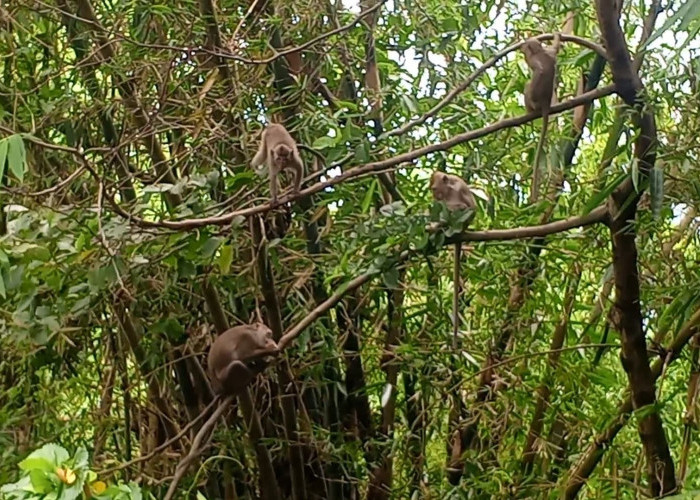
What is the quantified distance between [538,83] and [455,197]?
0.77 feet

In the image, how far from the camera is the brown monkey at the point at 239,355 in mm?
1471

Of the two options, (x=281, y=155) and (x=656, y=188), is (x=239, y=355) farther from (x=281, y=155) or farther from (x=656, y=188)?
(x=656, y=188)

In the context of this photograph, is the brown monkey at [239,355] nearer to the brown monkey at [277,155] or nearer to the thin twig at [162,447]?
the thin twig at [162,447]

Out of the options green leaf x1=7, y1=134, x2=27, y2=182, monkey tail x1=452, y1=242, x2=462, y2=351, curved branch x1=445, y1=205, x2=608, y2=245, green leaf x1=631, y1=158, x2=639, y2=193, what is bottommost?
monkey tail x1=452, y1=242, x2=462, y2=351

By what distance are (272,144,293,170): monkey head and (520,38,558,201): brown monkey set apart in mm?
391

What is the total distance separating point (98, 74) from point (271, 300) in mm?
571

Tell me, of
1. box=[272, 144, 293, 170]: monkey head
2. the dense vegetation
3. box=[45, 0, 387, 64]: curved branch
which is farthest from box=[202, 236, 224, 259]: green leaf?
box=[45, 0, 387, 64]: curved branch

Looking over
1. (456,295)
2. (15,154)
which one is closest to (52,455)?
(15,154)

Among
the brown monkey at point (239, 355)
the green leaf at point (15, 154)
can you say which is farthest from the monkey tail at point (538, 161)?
the green leaf at point (15, 154)

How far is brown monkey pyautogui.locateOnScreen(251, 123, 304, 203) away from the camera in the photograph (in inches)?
57.4

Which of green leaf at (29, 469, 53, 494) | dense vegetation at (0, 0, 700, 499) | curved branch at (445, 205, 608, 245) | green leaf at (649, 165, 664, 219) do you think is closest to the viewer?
green leaf at (29, 469, 53, 494)

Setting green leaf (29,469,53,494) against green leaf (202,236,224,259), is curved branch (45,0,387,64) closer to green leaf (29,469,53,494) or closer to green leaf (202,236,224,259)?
green leaf (202,236,224,259)

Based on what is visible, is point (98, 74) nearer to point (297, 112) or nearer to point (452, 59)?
point (297, 112)

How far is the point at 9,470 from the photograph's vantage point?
63.0 inches
